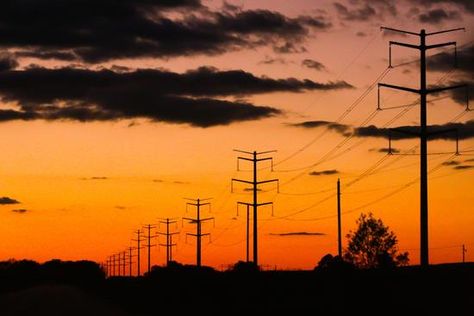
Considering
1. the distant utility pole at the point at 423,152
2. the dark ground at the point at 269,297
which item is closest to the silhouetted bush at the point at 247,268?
the dark ground at the point at 269,297

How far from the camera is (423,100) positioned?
5391 centimetres

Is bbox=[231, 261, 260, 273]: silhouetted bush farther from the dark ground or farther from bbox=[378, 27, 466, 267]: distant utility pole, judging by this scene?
bbox=[378, 27, 466, 267]: distant utility pole

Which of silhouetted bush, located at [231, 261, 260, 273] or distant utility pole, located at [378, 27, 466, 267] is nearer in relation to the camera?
distant utility pole, located at [378, 27, 466, 267]

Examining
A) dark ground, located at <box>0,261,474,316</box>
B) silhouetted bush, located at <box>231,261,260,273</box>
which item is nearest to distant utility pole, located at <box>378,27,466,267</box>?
dark ground, located at <box>0,261,474,316</box>

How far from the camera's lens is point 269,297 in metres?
73.1

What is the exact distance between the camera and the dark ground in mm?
58750

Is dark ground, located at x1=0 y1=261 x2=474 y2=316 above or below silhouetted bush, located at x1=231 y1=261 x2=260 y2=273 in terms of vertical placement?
below

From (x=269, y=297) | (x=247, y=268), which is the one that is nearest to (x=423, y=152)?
(x=269, y=297)

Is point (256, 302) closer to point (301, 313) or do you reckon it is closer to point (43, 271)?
point (301, 313)

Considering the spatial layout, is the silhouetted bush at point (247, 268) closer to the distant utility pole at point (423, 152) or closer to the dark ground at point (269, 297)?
the dark ground at point (269, 297)

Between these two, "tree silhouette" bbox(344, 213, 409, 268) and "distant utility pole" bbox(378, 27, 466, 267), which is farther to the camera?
"tree silhouette" bbox(344, 213, 409, 268)

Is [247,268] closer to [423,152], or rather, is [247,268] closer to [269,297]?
[269,297]

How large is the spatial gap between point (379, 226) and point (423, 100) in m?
128

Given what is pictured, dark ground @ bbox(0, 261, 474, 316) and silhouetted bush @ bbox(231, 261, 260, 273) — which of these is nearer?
dark ground @ bbox(0, 261, 474, 316)
